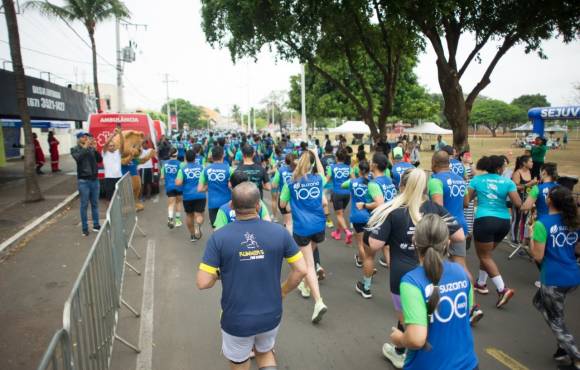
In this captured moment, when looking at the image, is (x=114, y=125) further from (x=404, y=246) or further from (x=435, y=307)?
(x=435, y=307)

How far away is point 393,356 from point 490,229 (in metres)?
2.21

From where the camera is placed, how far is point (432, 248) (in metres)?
2.26

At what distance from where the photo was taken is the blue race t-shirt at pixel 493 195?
5.14 meters

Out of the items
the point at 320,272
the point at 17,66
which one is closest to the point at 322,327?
the point at 320,272

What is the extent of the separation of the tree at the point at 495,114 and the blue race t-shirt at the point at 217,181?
269 feet

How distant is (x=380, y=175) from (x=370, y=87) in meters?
26.2

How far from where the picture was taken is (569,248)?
383 cm

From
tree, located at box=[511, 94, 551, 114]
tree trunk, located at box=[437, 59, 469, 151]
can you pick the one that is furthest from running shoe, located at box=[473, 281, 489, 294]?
tree, located at box=[511, 94, 551, 114]

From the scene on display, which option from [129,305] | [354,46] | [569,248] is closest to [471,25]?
[354,46]

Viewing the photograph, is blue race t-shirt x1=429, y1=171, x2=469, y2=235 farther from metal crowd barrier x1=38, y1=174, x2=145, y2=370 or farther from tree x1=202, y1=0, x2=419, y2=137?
tree x1=202, y1=0, x2=419, y2=137

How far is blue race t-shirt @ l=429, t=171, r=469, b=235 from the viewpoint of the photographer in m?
5.30

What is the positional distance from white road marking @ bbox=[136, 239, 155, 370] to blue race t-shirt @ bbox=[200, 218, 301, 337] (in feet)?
5.77

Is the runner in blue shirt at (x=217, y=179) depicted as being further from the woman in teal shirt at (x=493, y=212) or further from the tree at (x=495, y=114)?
the tree at (x=495, y=114)

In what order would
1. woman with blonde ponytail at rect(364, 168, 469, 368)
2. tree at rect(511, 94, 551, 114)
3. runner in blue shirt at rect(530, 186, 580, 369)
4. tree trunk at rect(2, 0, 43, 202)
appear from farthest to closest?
tree at rect(511, 94, 551, 114) < tree trunk at rect(2, 0, 43, 202) < runner in blue shirt at rect(530, 186, 580, 369) < woman with blonde ponytail at rect(364, 168, 469, 368)
